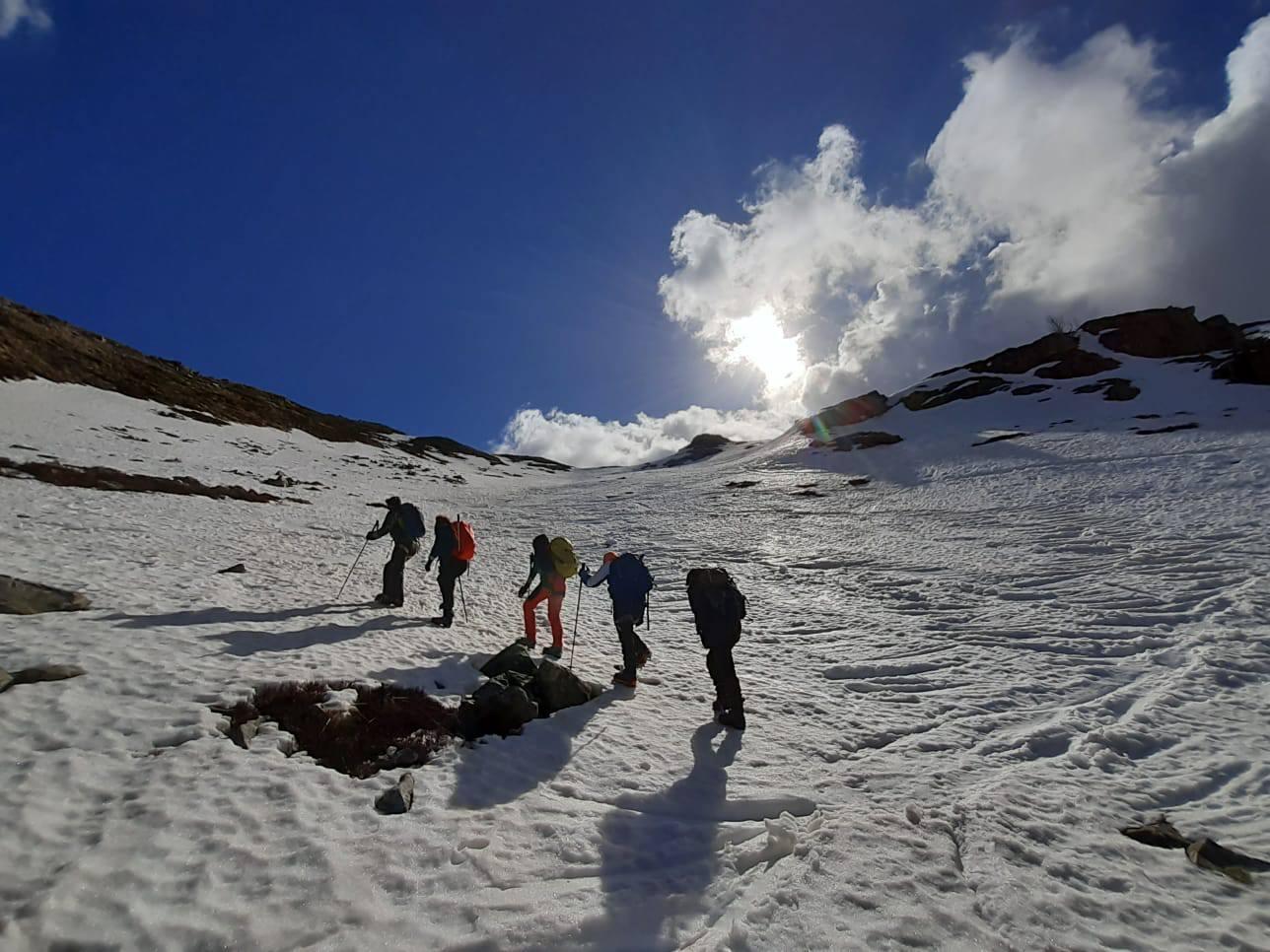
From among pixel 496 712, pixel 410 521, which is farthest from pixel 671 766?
pixel 410 521

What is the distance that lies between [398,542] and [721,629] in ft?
27.5

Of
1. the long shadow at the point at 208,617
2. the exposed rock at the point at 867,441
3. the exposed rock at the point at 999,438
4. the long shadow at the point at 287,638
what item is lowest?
the long shadow at the point at 287,638

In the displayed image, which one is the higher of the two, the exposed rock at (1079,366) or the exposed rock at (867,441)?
the exposed rock at (1079,366)

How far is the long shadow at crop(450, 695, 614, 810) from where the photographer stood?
237 inches

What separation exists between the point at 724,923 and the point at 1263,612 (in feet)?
46.6

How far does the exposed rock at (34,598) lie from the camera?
8930 mm

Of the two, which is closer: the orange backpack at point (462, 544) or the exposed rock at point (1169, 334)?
the orange backpack at point (462, 544)

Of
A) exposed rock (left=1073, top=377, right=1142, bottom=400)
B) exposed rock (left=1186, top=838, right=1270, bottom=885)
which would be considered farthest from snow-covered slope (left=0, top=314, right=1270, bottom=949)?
exposed rock (left=1073, top=377, right=1142, bottom=400)

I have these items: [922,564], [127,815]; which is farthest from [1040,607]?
[127,815]

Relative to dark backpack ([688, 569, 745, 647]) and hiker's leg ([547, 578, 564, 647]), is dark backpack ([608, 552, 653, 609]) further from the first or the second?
hiker's leg ([547, 578, 564, 647])

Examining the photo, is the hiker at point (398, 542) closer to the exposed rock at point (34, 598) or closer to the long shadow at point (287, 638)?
the long shadow at point (287, 638)

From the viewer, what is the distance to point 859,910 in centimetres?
454

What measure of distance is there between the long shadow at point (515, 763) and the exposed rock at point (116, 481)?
23.2 meters

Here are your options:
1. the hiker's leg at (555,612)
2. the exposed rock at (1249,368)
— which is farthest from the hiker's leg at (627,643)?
the exposed rock at (1249,368)
